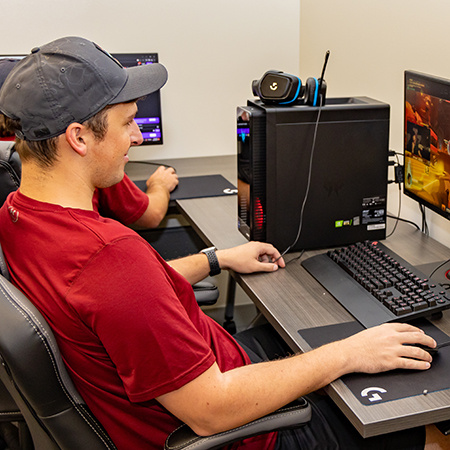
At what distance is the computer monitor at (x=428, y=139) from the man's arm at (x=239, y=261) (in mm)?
418

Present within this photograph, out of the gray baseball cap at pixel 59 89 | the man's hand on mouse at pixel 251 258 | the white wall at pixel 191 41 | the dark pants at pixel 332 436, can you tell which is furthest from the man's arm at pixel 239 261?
the white wall at pixel 191 41

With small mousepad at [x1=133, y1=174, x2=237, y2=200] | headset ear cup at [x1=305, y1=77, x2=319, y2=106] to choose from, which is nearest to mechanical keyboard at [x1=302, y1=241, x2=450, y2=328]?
headset ear cup at [x1=305, y1=77, x2=319, y2=106]

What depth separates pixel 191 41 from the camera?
255 centimetres

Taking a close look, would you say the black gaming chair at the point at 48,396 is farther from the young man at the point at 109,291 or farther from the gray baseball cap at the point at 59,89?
the gray baseball cap at the point at 59,89

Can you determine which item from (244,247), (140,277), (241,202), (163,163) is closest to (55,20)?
(163,163)

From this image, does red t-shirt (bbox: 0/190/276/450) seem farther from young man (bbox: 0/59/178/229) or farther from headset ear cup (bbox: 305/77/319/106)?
young man (bbox: 0/59/178/229)

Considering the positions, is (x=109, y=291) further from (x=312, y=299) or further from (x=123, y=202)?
(x=123, y=202)

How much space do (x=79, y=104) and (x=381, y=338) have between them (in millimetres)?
701

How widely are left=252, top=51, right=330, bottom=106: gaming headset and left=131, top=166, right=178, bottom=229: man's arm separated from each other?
2.08ft

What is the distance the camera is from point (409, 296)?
4.25 feet

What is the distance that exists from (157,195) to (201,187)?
0.68 ft

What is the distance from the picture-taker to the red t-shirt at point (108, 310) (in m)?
0.97

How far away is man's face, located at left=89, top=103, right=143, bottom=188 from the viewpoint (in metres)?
1.11

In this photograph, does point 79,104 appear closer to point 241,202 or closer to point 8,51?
point 241,202
